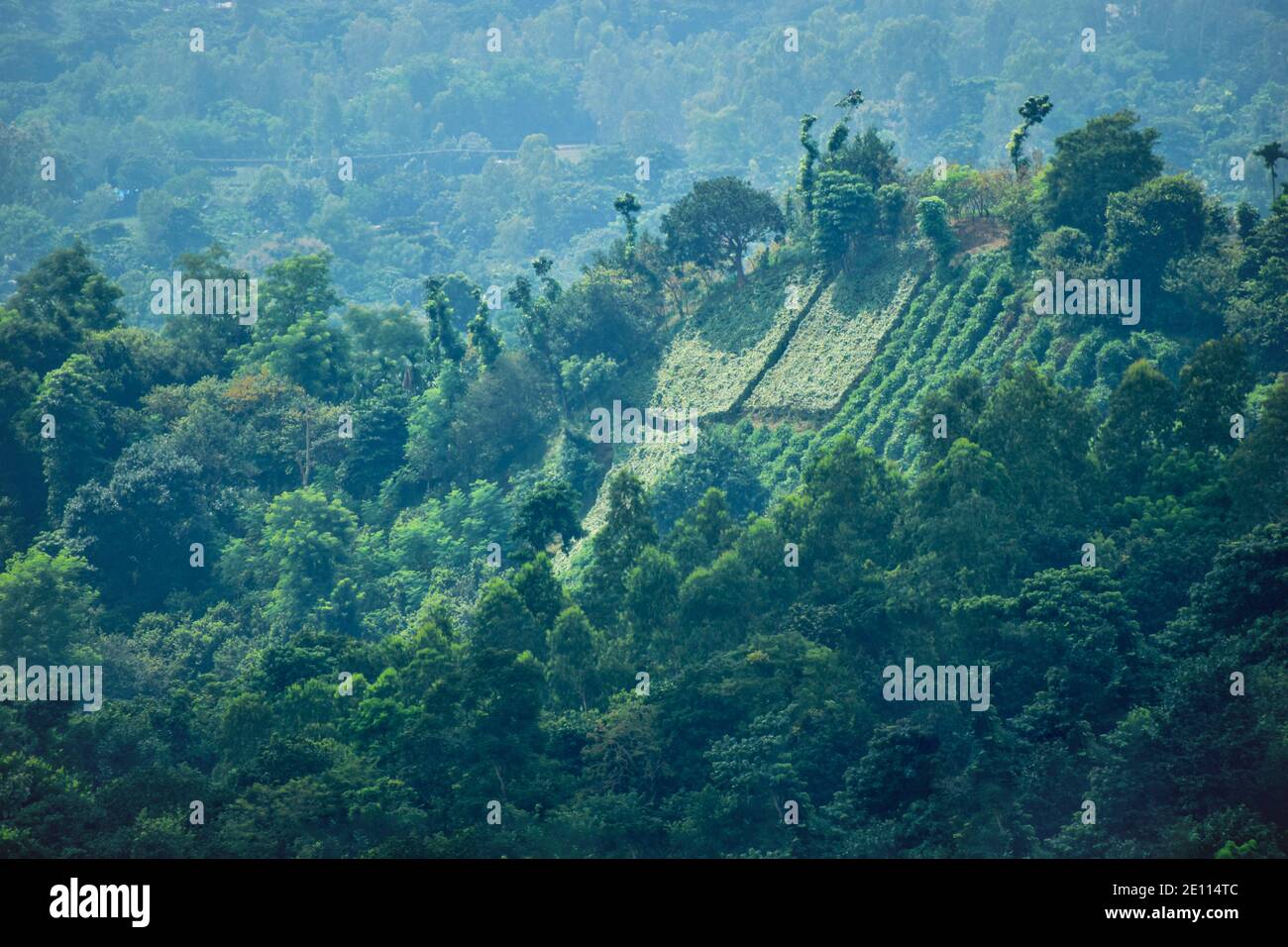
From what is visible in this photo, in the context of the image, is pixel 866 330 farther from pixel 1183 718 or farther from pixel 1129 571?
pixel 1183 718

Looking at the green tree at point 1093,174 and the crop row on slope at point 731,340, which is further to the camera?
the crop row on slope at point 731,340

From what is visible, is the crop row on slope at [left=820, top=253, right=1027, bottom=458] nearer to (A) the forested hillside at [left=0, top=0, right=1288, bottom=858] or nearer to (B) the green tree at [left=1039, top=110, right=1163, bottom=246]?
(A) the forested hillside at [left=0, top=0, right=1288, bottom=858]

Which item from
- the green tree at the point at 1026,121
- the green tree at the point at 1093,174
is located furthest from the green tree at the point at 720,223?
the green tree at the point at 1093,174

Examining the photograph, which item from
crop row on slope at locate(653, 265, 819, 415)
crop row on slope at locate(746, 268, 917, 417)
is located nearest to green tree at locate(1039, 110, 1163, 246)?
crop row on slope at locate(746, 268, 917, 417)

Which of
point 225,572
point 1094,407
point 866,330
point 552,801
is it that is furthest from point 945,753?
A: point 225,572

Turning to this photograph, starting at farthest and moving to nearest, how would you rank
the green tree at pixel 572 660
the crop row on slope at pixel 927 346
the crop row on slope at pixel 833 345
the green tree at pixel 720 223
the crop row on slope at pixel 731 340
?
the green tree at pixel 720 223 < the crop row on slope at pixel 731 340 < the crop row on slope at pixel 833 345 < the crop row on slope at pixel 927 346 < the green tree at pixel 572 660

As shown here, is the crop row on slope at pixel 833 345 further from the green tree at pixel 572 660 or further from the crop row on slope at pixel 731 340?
the green tree at pixel 572 660

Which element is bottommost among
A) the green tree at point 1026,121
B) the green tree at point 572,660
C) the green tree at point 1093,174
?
the green tree at point 572,660

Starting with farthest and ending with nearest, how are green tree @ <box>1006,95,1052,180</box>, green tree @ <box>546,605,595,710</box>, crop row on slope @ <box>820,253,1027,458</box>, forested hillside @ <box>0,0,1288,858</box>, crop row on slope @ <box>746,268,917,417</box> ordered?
crop row on slope @ <box>746,268,917,417</box> → green tree @ <box>1006,95,1052,180</box> → crop row on slope @ <box>820,253,1027,458</box> → green tree @ <box>546,605,595,710</box> → forested hillside @ <box>0,0,1288,858</box>

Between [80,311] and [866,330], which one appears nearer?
A: [866,330]
